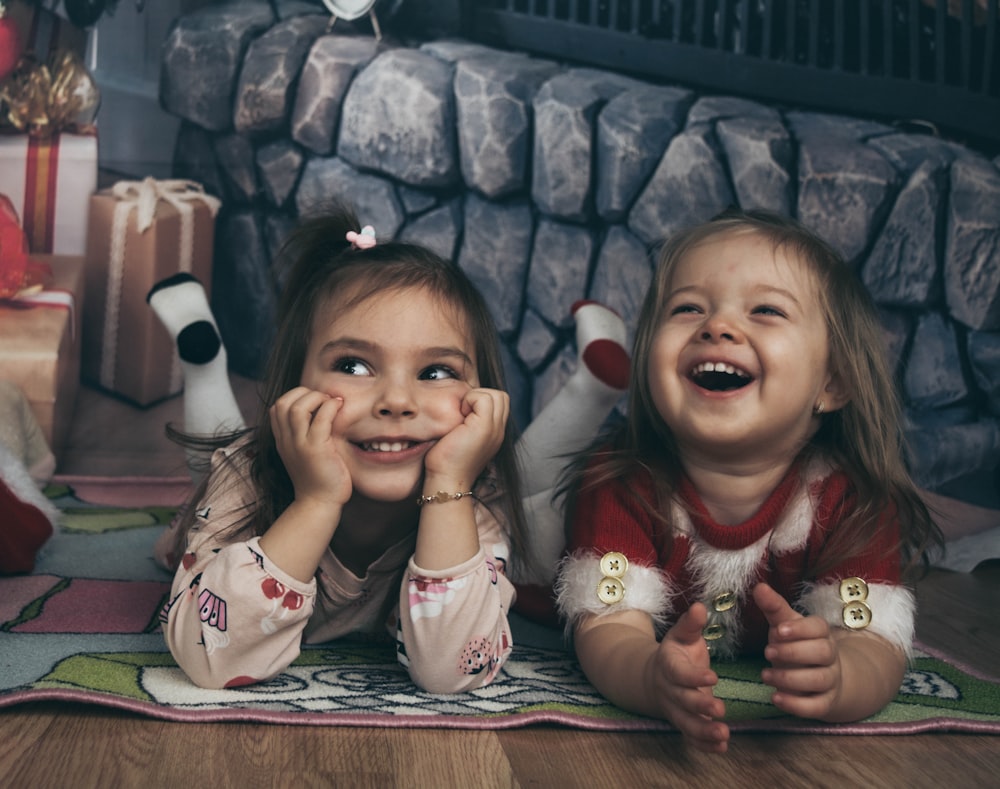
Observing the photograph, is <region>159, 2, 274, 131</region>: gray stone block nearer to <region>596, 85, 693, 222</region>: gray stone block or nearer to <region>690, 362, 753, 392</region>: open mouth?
<region>596, 85, 693, 222</region>: gray stone block

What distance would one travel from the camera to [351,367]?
1075 millimetres

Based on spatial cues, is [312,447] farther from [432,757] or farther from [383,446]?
[432,757]

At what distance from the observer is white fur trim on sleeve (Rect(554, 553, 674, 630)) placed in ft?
3.65

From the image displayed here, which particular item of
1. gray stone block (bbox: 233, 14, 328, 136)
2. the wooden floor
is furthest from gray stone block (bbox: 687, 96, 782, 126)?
the wooden floor

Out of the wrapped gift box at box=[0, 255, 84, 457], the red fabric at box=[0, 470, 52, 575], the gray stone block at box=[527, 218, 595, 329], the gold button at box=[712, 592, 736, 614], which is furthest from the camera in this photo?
the gray stone block at box=[527, 218, 595, 329]

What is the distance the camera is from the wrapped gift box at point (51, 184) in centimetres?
184

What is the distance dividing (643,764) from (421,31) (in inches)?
53.4

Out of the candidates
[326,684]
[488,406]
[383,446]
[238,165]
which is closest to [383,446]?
[383,446]

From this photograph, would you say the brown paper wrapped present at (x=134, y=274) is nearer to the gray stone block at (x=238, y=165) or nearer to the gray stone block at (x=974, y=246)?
the gray stone block at (x=238, y=165)

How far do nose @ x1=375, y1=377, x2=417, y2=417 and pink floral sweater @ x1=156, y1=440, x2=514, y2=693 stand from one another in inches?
5.3

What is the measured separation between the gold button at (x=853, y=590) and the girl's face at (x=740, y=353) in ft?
0.48

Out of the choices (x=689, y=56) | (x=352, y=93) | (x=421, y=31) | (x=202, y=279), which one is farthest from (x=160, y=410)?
(x=689, y=56)

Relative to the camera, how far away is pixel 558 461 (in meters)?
1.57

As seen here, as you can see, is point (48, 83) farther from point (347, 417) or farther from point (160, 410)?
point (347, 417)
